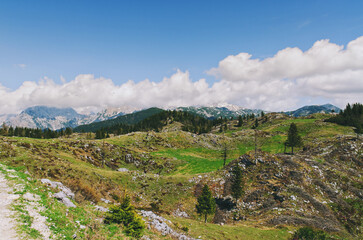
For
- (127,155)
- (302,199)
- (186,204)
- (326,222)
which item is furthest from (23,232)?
(127,155)

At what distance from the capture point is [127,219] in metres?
17.9

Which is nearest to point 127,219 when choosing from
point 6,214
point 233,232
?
point 6,214

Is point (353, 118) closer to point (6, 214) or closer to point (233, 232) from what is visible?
point (233, 232)

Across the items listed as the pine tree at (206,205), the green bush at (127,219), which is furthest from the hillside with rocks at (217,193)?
the pine tree at (206,205)

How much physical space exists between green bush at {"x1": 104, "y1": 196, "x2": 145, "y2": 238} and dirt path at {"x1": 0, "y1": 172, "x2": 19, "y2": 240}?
7.50 metres

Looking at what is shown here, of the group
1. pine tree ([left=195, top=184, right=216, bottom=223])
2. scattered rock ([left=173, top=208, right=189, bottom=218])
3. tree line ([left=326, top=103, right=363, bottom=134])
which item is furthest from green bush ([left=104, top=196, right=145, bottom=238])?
tree line ([left=326, top=103, right=363, bottom=134])

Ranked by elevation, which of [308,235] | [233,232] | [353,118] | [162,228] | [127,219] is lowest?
[233,232]

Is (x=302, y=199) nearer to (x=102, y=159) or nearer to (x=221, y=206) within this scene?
(x=221, y=206)

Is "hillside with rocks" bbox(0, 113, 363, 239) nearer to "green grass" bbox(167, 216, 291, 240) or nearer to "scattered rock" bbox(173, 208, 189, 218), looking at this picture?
"scattered rock" bbox(173, 208, 189, 218)

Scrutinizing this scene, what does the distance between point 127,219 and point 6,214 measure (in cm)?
920

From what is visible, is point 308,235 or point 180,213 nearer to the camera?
point 308,235

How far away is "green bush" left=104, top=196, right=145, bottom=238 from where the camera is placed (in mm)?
17062

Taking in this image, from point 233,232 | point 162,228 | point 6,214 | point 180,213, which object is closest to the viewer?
point 6,214

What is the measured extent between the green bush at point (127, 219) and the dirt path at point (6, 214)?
7.50m
